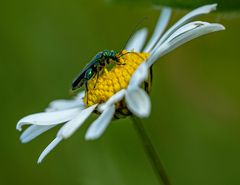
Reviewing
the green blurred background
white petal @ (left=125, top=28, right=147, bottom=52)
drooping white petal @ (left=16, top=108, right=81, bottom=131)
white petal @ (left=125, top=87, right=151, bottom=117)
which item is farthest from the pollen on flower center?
the green blurred background

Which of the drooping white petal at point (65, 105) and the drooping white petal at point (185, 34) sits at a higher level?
the drooping white petal at point (65, 105)

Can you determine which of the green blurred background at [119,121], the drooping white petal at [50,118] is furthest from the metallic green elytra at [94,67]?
the green blurred background at [119,121]

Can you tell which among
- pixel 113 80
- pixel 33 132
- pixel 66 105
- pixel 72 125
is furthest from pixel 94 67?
pixel 72 125

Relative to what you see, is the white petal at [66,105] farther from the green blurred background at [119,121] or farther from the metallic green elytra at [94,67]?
the green blurred background at [119,121]

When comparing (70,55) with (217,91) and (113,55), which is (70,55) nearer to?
(217,91)

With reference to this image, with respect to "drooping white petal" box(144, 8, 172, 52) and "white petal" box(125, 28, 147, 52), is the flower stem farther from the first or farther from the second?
"white petal" box(125, 28, 147, 52)

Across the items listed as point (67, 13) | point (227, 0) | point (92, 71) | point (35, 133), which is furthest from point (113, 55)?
point (67, 13)

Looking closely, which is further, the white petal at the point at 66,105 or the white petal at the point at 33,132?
the white petal at the point at 66,105
